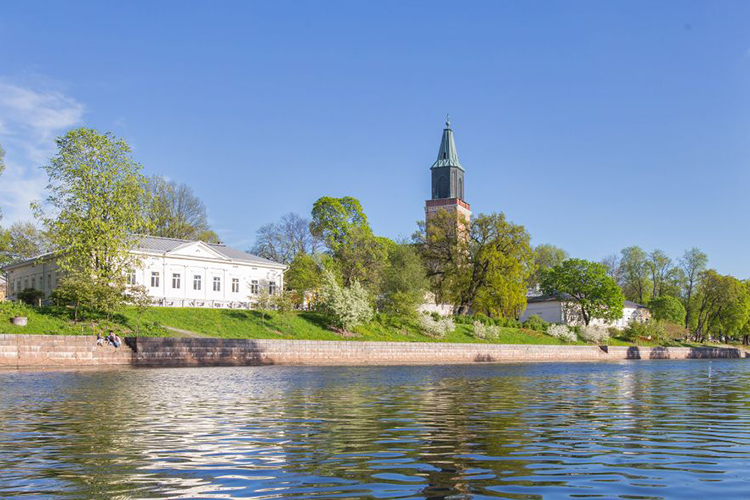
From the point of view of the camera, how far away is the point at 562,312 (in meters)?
98.1

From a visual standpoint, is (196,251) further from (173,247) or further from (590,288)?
(590,288)

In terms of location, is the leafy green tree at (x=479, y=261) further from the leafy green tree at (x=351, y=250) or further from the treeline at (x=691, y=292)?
the treeline at (x=691, y=292)

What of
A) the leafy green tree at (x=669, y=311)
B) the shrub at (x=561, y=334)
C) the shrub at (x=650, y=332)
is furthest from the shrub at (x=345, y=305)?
the leafy green tree at (x=669, y=311)

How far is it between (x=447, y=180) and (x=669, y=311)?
40.6 m

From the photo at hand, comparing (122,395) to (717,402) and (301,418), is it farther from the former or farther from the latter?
(717,402)

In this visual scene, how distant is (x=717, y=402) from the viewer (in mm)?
17859

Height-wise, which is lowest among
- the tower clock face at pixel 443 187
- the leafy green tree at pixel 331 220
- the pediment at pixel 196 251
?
the pediment at pixel 196 251

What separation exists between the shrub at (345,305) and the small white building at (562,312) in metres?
43.8

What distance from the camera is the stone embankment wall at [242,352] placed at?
35.3 meters

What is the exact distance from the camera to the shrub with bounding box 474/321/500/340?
66.1 meters

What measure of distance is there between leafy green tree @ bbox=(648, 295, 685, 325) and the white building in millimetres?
59450

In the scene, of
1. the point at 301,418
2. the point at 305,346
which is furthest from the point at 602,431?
the point at 305,346

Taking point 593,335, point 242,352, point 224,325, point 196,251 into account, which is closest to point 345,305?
point 224,325

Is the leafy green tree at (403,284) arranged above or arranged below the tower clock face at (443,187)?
below
